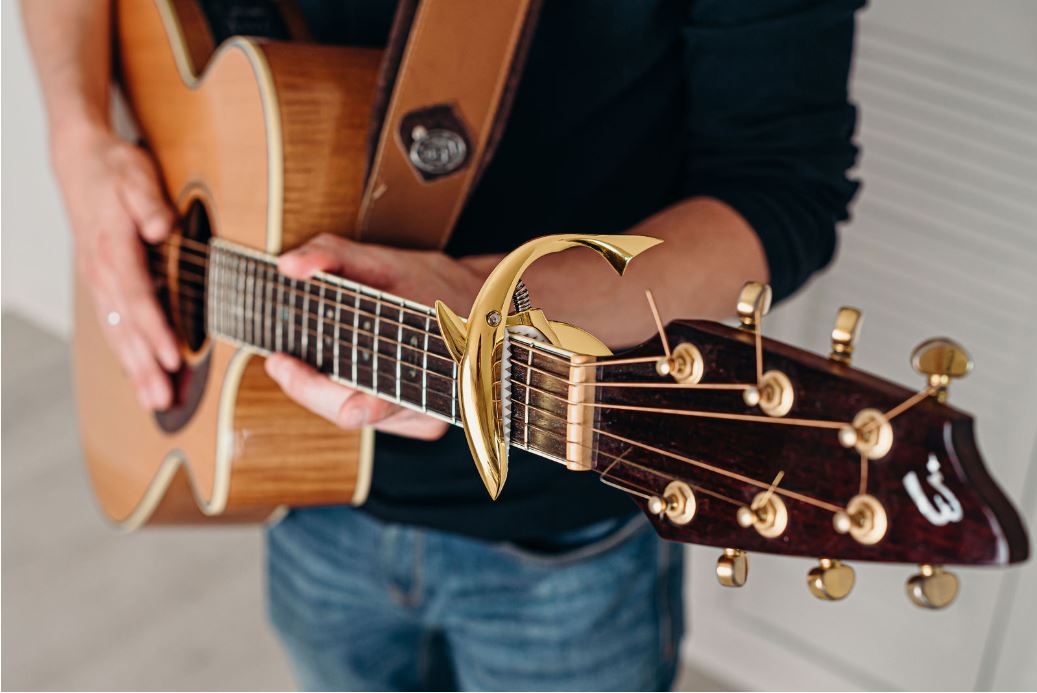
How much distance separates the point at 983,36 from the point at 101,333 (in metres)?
0.96

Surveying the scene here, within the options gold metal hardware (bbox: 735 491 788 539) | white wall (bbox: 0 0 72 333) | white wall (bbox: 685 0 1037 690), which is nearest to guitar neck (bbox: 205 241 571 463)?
gold metal hardware (bbox: 735 491 788 539)

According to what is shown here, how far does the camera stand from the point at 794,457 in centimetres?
46

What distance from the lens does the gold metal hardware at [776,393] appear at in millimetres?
451

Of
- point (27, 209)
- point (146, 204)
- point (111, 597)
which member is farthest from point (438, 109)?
point (27, 209)

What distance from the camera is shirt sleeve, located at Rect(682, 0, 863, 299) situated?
0.70 meters

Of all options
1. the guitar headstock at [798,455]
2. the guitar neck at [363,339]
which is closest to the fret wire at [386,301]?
the guitar neck at [363,339]

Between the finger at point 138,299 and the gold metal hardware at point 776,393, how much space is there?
0.62 m

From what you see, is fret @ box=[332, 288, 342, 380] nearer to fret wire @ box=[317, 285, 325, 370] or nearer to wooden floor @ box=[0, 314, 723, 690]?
fret wire @ box=[317, 285, 325, 370]

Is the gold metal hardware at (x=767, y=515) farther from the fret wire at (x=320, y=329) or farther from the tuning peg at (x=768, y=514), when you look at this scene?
the fret wire at (x=320, y=329)

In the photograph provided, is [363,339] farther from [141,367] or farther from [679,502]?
[141,367]

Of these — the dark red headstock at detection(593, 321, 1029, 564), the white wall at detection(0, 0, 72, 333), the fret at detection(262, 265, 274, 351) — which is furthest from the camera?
the white wall at detection(0, 0, 72, 333)

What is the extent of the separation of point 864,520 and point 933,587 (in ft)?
0.12

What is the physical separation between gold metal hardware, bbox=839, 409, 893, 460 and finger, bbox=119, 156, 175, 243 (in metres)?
0.69

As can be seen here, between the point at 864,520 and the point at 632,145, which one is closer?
the point at 864,520
